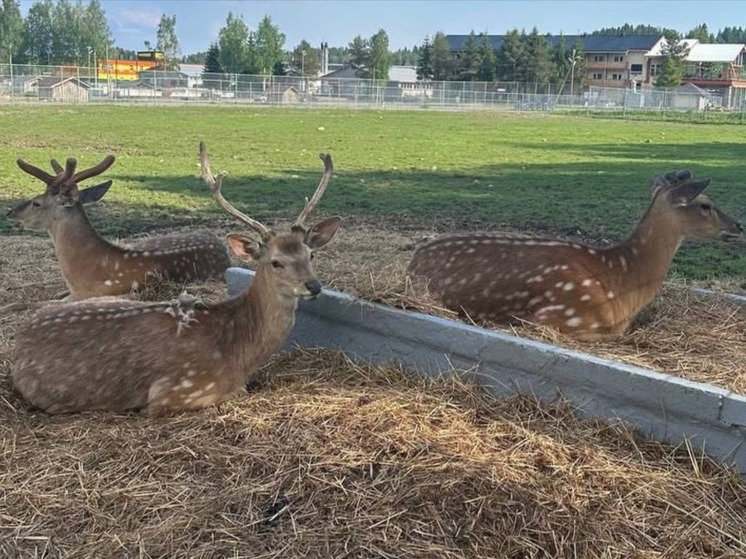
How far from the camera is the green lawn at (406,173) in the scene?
1034 cm

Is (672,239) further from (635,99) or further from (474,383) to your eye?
(635,99)

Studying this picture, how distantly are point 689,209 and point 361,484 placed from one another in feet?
10.9

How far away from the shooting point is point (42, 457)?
155 inches

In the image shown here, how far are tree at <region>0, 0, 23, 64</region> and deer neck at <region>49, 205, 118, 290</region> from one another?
101348mm

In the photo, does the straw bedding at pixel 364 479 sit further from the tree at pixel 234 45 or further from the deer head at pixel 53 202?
the tree at pixel 234 45

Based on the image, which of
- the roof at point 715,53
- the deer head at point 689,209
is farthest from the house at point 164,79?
the roof at point 715,53

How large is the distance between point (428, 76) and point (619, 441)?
325 ft

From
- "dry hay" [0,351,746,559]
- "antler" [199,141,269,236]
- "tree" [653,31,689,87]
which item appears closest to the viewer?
"dry hay" [0,351,746,559]

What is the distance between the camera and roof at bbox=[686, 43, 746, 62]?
106m

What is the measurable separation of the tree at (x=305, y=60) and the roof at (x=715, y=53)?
46063 mm

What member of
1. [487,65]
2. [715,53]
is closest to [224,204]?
[487,65]

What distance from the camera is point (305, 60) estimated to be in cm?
10175

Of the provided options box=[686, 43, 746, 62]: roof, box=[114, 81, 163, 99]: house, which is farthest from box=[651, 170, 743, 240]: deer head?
box=[686, 43, 746, 62]: roof

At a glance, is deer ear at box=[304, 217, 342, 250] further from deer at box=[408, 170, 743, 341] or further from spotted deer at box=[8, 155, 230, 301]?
spotted deer at box=[8, 155, 230, 301]
